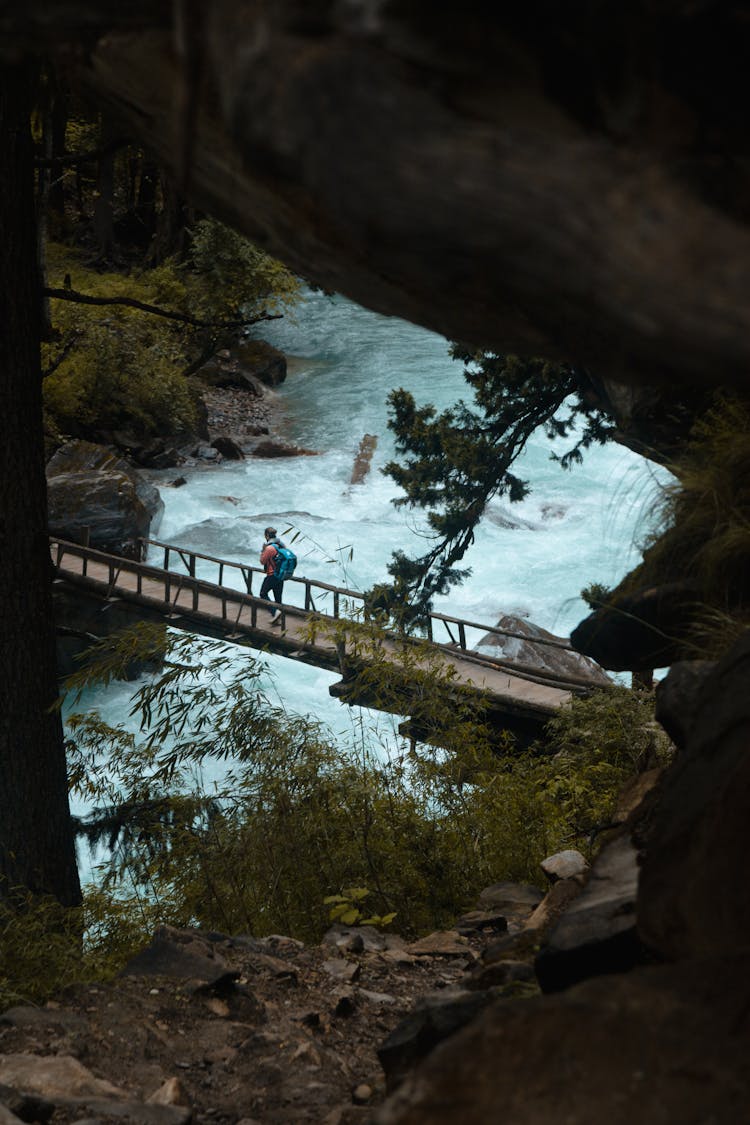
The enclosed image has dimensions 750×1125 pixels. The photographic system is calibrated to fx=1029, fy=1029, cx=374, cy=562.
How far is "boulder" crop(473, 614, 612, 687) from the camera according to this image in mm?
15188

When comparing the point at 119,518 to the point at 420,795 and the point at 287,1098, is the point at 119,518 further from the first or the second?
the point at 287,1098

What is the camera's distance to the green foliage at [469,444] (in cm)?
1116

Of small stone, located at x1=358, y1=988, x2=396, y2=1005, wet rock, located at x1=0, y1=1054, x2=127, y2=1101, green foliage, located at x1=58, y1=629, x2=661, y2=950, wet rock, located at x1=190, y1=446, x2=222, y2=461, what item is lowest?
wet rock, located at x1=190, y1=446, x2=222, y2=461

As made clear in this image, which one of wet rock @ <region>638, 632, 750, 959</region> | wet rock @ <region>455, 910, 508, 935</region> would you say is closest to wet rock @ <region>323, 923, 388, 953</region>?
wet rock @ <region>455, 910, 508, 935</region>

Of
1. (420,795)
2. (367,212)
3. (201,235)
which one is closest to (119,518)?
(201,235)

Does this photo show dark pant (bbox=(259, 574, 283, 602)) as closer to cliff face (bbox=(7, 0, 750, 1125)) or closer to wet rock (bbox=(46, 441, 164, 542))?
wet rock (bbox=(46, 441, 164, 542))

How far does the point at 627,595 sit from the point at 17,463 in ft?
11.8

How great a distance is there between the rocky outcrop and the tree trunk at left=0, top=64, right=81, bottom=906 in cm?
1281

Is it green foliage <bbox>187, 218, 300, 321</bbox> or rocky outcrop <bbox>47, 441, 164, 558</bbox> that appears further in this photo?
green foliage <bbox>187, 218, 300, 321</bbox>

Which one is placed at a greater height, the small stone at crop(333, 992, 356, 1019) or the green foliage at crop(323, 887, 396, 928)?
the small stone at crop(333, 992, 356, 1019)

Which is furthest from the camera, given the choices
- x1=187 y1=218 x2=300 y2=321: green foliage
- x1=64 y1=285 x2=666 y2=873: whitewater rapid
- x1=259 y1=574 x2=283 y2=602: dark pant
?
x1=187 y1=218 x2=300 y2=321: green foliage

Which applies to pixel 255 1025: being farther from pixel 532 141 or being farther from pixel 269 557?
pixel 269 557

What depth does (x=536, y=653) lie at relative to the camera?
15.7 metres

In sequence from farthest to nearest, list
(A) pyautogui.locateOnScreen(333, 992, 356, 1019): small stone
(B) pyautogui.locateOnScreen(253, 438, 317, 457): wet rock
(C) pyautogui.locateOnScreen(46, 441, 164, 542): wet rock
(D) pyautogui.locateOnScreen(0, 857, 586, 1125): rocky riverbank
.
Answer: (B) pyautogui.locateOnScreen(253, 438, 317, 457): wet rock
(C) pyautogui.locateOnScreen(46, 441, 164, 542): wet rock
(A) pyautogui.locateOnScreen(333, 992, 356, 1019): small stone
(D) pyautogui.locateOnScreen(0, 857, 586, 1125): rocky riverbank
